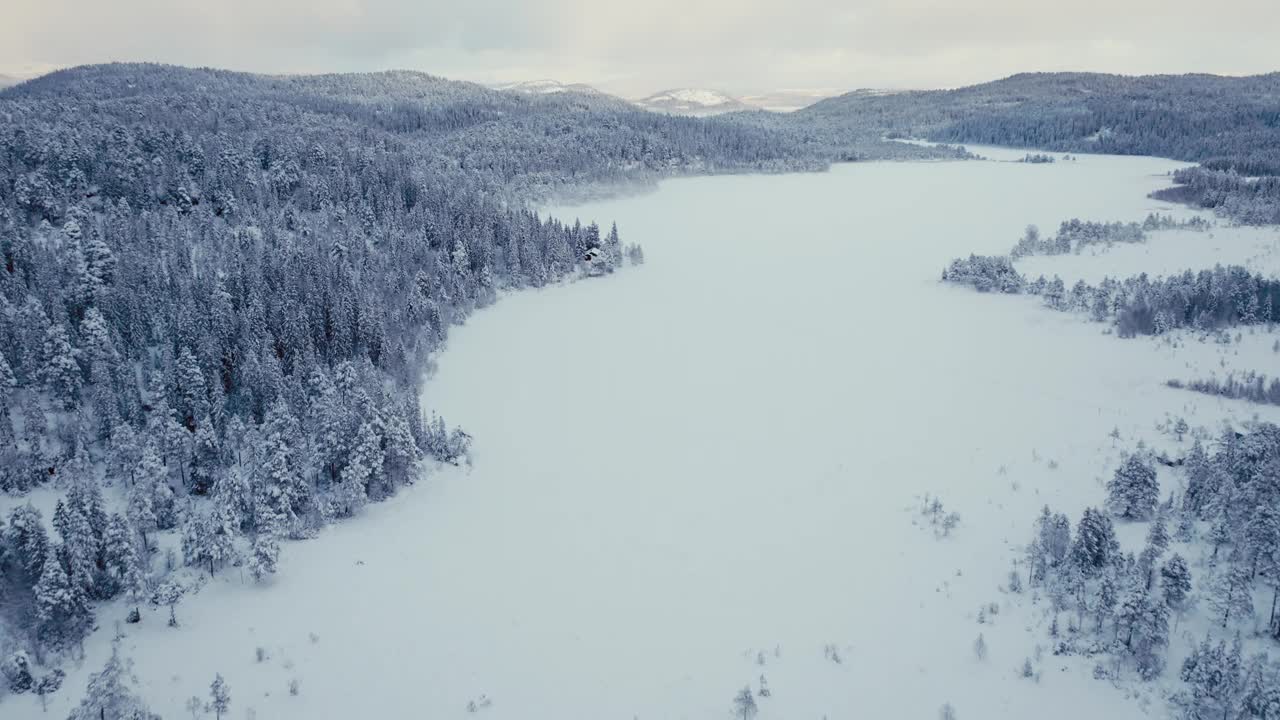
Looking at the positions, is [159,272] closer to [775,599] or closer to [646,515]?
[646,515]

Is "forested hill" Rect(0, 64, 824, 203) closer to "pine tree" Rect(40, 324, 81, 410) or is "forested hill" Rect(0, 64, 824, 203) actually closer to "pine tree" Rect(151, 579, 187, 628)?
"pine tree" Rect(40, 324, 81, 410)

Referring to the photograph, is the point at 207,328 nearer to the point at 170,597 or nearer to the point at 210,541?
the point at 210,541

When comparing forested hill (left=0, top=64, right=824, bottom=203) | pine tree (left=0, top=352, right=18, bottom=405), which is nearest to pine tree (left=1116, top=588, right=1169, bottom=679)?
pine tree (left=0, top=352, right=18, bottom=405)

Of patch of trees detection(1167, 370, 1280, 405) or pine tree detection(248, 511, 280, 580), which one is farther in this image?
patch of trees detection(1167, 370, 1280, 405)

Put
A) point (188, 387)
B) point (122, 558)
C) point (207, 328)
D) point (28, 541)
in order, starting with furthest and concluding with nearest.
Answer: point (207, 328), point (188, 387), point (122, 558), point (28, 541)

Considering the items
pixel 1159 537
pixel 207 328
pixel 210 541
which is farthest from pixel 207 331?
pixel 1159 537
